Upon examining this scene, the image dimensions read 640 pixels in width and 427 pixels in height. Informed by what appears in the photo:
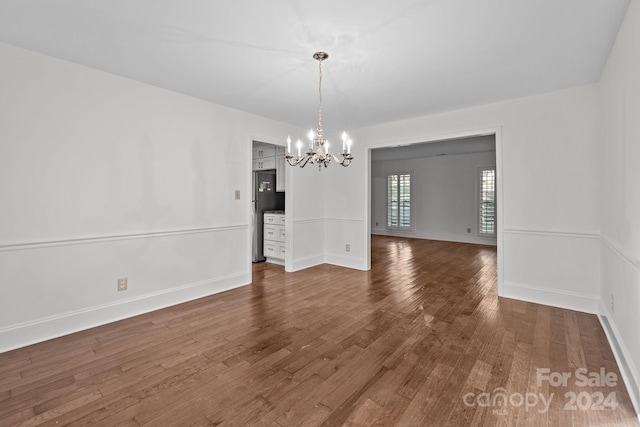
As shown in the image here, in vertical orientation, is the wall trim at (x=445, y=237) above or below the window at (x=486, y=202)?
below

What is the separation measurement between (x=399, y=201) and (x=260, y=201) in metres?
5.42

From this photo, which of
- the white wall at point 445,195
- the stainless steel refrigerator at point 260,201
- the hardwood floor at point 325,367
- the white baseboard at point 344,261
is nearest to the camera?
the hardwood floor at point 325,367

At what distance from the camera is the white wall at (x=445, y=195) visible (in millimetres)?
8141

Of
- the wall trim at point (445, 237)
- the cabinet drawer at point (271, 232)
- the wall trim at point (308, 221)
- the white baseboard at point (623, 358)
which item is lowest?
the white baseboard at point (623, 358)

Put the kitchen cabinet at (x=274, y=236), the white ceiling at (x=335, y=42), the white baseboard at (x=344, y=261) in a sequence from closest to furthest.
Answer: the white ceiling at (x=335, y=42)
the white baseboard at (x=344, y=261)
the kitchen cabinet at (x=274, y=236)

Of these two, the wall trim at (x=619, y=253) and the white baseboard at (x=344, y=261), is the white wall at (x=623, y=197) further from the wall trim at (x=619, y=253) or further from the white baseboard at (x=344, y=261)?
the white baseboard at (x=344, y=261)

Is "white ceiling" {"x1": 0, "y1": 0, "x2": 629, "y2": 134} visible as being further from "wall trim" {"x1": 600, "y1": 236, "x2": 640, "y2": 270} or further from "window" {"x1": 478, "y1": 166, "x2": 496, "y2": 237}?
"window" {"x1": 478, "y1": 166, "x2": 496, "y2": 237}

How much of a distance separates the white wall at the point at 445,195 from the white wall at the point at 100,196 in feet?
22.0

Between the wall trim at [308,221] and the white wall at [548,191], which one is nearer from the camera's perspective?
the white wall at [548,191]

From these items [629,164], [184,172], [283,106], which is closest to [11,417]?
[184,172]

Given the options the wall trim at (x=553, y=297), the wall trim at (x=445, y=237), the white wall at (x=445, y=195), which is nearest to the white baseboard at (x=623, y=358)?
the wall trim at (x=553, y=297)

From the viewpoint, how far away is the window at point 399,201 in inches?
368

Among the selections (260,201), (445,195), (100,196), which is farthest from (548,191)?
(445,195)

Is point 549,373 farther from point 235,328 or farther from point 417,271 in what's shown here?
point 417,271
